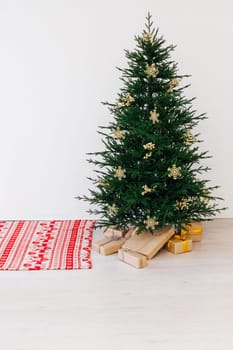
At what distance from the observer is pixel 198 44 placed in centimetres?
314

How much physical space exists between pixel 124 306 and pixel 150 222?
618 millimetres

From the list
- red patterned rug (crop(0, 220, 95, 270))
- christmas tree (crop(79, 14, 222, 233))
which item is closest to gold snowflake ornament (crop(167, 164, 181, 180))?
christmas tree (crop(79, 14, 222, 233))

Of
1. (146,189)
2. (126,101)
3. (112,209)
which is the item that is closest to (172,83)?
(126,101)

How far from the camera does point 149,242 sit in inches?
106

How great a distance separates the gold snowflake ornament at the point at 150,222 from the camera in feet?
8.71

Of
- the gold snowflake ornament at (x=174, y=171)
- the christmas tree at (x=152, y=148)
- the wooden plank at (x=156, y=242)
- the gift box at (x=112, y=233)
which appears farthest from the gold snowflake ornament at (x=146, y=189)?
the gift box at (x=112, y=233)

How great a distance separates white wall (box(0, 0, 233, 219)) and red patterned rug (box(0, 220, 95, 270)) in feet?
0.44

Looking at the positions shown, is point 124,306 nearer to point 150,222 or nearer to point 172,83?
point 150,222

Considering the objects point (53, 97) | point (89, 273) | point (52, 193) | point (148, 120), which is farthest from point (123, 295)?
point (53, 97)

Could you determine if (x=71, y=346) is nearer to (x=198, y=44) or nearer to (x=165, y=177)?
(x=165, y=177)

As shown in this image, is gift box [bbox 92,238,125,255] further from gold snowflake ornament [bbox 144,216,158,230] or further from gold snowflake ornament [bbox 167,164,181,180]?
gold snowflake ornament [bbox 167,164,181,180]

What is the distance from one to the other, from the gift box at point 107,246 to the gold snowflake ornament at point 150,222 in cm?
21

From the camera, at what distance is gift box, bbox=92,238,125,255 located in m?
2.72

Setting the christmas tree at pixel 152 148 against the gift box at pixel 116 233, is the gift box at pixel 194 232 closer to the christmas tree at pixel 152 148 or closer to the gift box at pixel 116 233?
the christmas tree at pixel 152 148
